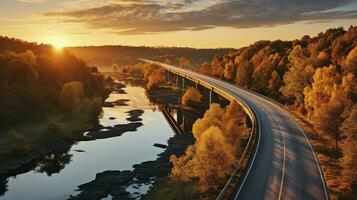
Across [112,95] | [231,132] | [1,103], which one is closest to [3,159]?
[1,103]

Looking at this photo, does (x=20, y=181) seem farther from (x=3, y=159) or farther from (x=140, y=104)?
(x=140, y=104)

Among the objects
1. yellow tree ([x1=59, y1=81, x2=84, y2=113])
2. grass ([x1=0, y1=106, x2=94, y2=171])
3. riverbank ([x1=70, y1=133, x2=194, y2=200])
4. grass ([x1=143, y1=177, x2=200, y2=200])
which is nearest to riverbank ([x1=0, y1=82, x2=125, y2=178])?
grass ([x1=0, y1=106, x2=94, y2=171])

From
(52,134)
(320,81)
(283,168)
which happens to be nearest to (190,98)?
(52,134)

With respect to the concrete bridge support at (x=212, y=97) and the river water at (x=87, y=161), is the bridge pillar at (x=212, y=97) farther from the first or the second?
the river water at (x=87, y=161)

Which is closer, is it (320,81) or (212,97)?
(320,81)

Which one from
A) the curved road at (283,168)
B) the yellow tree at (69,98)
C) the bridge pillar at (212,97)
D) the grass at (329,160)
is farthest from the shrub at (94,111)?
the grass at (329,160)

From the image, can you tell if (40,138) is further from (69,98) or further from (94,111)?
(69,98)
